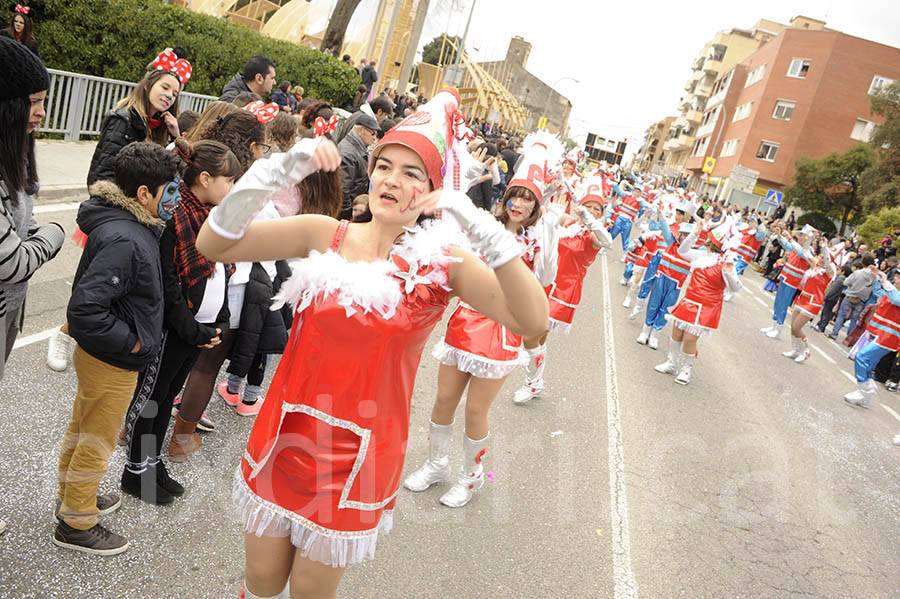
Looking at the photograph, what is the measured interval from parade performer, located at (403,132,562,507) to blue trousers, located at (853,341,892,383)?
8.04 meters

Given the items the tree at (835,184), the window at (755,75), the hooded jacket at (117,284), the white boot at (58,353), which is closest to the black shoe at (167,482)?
the hooded jacket at (117,284)

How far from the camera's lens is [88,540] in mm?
2877

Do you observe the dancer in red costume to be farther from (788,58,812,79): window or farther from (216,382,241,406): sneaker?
(788,58,812,79): window

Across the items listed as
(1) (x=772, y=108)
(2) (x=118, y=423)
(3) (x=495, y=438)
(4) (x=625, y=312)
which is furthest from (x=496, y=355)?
(1) (x=772, y=108)

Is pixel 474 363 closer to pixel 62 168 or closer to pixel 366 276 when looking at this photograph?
pixel 366 276

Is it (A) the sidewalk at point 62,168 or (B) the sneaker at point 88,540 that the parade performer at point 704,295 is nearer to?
(B) the sneaker at point 88,540

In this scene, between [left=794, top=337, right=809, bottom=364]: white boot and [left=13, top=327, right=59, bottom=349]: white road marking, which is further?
[left=794, top=337, right=809, bottom=364]: white boot

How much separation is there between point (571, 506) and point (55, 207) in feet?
22.0

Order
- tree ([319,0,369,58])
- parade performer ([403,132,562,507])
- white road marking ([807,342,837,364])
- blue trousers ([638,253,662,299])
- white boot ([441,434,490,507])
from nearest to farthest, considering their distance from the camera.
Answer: parade performer ([403,132,562,507]) → white boot ([441,434,490,507]) → blue trousers ([638,253,662,299]) → white road marking ([807,342,837,364]) → tree ([319,0,369,58])

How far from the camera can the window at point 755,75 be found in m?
52.1

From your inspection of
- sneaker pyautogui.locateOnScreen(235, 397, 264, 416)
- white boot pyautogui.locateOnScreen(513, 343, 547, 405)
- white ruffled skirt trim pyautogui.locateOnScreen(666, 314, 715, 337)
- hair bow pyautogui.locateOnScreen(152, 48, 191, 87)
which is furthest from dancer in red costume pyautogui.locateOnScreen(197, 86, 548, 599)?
white ruffled skirt trim pyautogui.locateOnScreen(666, 314, 715, 337)

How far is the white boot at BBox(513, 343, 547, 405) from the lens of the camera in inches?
246

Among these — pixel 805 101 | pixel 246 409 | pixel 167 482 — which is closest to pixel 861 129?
pixel 805 101

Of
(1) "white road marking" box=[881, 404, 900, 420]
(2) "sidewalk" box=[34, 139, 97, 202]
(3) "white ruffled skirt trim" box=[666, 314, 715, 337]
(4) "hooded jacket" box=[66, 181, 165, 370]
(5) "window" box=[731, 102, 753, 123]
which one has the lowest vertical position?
(1) "white road marking" box=[881, 404, 900, 420]
